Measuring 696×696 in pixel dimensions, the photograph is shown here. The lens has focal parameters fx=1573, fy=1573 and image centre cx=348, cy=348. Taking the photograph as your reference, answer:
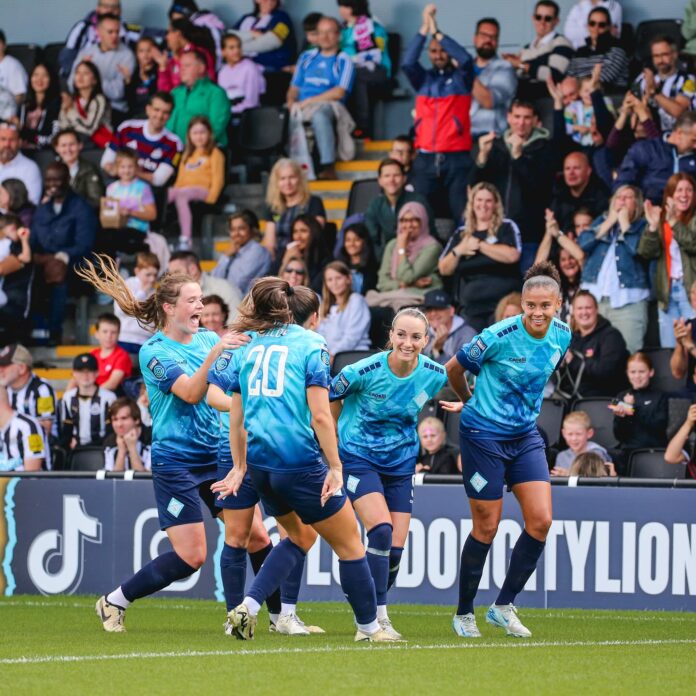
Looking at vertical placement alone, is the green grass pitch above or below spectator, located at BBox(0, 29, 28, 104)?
below

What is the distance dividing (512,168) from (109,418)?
15.0ft

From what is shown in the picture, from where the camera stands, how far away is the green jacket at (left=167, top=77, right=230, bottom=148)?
57.8 ft

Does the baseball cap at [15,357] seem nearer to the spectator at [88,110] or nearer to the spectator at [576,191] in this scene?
the spectator at [88,110]

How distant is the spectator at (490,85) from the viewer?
1633 cm

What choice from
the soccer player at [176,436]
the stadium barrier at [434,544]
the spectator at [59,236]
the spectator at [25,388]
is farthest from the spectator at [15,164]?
the soccer player at [176,436]

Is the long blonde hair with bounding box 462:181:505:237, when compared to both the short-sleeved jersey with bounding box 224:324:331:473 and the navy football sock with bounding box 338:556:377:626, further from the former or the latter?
the navy football sock with bounding box 338:556:377:626

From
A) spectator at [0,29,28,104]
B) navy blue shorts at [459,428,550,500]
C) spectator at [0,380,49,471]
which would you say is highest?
spectator at [0,29,28,104]

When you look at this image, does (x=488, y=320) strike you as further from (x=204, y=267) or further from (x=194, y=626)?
(x=194, y=626)

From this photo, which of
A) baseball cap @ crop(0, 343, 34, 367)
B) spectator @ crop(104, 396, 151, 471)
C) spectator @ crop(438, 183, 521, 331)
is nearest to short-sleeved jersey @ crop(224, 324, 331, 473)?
spectator @ crop(104, 396, 151, 471)

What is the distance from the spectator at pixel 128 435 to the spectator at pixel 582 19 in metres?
6.45

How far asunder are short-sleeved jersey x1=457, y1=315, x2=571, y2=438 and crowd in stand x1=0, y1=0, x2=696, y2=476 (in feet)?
11.2

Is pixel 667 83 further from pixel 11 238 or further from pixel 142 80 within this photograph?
pixel 11 238

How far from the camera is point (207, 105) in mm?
17672

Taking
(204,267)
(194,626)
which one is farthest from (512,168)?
(194,626)
